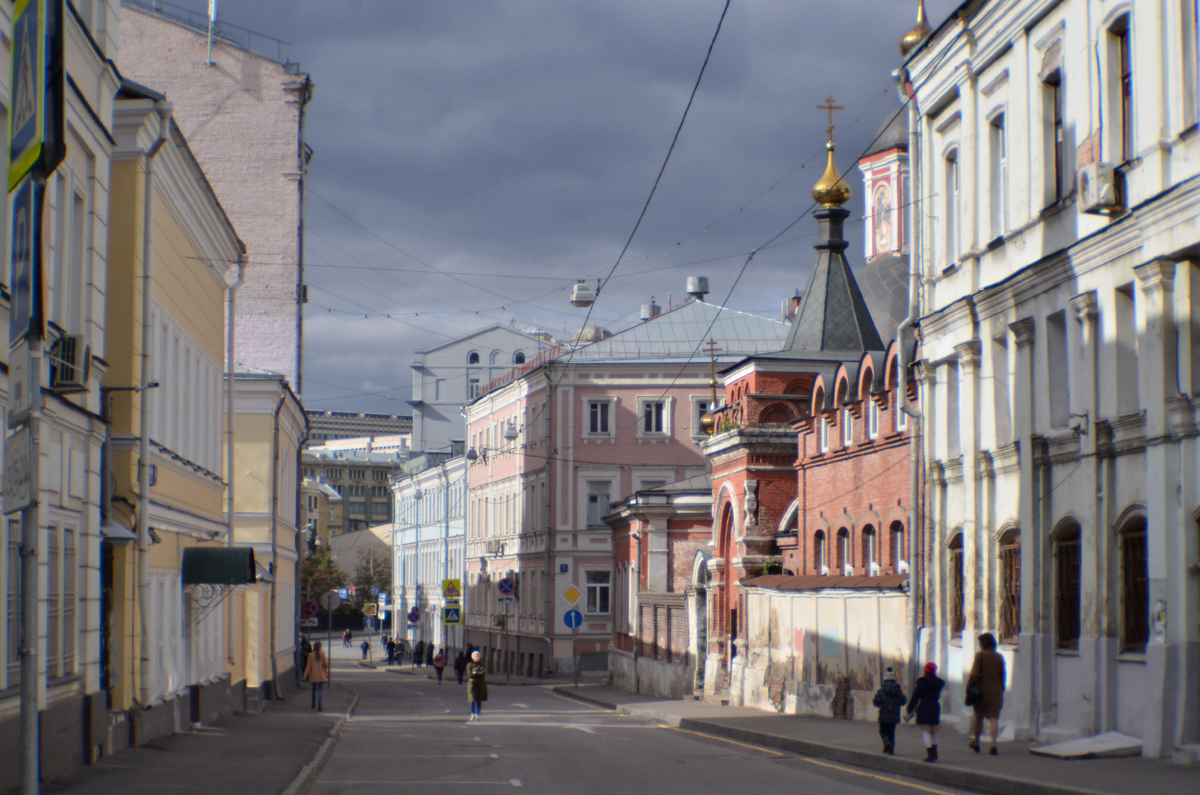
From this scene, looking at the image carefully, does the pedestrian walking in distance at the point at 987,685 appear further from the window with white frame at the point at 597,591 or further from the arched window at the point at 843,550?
the window with white frame at the point at 597,591

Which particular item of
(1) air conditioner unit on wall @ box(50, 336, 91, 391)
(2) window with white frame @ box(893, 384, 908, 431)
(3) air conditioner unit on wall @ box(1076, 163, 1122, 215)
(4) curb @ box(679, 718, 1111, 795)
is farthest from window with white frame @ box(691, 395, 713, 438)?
(1) air conditioner unit on wall @ box(50, 336, 91, 391)

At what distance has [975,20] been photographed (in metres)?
22.0

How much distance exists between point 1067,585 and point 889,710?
10.8 feet

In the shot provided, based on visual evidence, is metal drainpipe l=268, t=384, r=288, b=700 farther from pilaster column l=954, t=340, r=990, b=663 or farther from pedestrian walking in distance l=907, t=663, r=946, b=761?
pedestrian walking in distance l=907, t=663, r=946, b=761

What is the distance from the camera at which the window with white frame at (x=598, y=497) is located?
59125mm

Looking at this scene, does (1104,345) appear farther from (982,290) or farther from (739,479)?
(739,479)

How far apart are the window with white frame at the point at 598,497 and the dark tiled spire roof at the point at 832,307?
18853 millimetres

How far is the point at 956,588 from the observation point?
2358 centimetres

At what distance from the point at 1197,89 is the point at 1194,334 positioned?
8.39 ft

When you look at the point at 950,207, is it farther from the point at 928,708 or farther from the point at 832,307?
the point at 832,307

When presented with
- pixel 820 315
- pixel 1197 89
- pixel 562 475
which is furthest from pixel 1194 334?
pixel 562 475

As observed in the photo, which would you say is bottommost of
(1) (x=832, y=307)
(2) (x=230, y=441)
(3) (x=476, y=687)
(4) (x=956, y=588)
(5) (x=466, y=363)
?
(3) (x=476, y=687)

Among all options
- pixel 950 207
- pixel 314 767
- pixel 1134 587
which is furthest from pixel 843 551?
pixel 314 767

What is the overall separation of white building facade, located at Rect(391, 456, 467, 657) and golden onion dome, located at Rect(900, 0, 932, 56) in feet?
148
